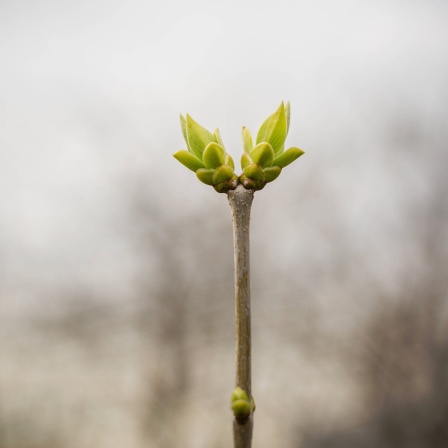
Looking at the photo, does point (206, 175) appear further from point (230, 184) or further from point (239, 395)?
point (239, 395)

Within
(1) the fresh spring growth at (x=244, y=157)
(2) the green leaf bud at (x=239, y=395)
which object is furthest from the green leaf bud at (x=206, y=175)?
(2) the green leaf bud at (x=239, y=395)

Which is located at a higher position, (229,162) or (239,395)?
(229,162)

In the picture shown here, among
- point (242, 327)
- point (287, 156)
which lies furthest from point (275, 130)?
point (242, 327)

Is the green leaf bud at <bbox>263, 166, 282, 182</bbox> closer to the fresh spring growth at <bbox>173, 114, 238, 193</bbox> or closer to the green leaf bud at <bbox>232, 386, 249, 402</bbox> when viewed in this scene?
the fresh spring growth at <bbox>173, 114, 238, 193</bbox>

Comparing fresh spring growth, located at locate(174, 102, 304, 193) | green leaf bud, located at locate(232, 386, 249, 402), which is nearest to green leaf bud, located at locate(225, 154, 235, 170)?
fresh spring growth, located at locate(174, 102, 304, 193)

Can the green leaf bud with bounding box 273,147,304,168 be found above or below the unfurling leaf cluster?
above

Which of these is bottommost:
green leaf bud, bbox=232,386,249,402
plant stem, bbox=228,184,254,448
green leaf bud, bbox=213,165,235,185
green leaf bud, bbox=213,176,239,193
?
green leaf bud, bbox=232,386,249,402

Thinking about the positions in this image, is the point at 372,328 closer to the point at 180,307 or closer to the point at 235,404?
the point at 180,307

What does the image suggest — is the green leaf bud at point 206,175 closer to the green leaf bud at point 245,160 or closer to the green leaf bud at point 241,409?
the green leaf bud at point 245,160

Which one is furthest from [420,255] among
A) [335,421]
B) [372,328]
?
[335,421]
